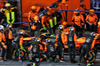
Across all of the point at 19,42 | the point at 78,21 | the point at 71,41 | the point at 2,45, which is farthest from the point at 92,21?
the point at 2,45

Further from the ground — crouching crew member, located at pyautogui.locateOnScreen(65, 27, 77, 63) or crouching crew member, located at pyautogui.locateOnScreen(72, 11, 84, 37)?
crouching crew member, located at pyautogui.locateOnScreen(72, 11, 84, 37)

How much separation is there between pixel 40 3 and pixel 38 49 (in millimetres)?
6455

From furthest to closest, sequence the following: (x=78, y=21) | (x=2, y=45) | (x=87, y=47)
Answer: (x=78, y=21)
(x=2, y=45)
(x=87, y=47)

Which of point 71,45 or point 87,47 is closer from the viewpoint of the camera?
point 87,47

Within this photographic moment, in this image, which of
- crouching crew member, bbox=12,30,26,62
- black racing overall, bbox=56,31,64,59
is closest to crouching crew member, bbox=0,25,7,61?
crouching crew member, bbox=12,30,26,62

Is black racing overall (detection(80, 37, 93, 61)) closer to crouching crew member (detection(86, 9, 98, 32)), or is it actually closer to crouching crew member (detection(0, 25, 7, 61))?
crouching crew member (detection(86, 9, 98, 32))

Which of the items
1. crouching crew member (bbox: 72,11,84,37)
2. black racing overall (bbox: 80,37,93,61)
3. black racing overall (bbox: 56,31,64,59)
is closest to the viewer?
black racing overall (bbox: 80,37,93,61)

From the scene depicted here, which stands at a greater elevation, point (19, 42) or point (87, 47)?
point (19, 42)

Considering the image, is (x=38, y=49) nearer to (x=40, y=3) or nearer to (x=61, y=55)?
(x=61, y=55)

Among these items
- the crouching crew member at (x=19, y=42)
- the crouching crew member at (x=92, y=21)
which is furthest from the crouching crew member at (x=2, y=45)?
the crouching crew member at (x=92, y=21)

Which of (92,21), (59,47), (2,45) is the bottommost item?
(59,47)

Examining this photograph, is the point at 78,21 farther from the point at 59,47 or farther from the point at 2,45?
the point at 2,45

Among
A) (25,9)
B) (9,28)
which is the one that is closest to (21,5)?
(25,9)

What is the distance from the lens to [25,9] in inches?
735
